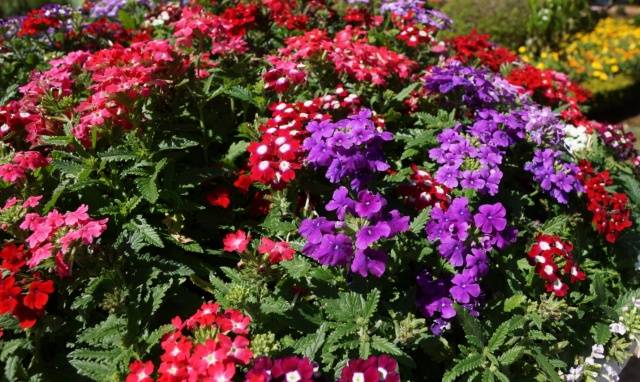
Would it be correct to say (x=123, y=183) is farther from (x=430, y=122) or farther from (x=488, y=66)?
(x=488, y=66)

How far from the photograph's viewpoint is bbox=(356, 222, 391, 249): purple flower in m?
1.90

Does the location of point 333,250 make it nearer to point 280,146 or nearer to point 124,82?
point 280,146

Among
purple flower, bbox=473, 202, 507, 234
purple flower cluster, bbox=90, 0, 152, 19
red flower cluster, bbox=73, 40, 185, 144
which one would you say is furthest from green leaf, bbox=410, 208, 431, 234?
purple flower cluster, bbox=90, 0, 152, 19

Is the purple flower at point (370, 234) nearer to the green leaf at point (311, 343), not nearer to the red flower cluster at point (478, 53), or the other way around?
the green leaf at point (311, 343)

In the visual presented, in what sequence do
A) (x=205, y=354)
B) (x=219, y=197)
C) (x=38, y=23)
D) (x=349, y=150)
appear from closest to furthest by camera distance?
(x=205, y=354) → (x=349, y=150) → (x=219, y=197) → (x=38, y=23)

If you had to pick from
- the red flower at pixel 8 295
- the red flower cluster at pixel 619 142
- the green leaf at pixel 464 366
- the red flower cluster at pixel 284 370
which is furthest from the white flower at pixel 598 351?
the red flower at pixel 8 295

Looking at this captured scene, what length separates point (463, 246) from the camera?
2.18m

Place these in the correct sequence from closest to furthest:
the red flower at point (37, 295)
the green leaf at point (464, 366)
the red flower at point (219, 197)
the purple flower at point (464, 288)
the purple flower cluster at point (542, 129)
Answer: the red flower at point (37, 295) → the green leaf at point (464, 366) → the purple flower at point (464, 288) → the red flower at point (219, 197) → the purple flower cluster at point (542, 129)

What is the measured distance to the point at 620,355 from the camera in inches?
102

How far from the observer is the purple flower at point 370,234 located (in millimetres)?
1901

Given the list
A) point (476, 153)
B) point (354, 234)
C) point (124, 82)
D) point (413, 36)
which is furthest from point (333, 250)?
point (413, 36)

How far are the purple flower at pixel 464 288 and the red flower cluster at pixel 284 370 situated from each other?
85 centimetres

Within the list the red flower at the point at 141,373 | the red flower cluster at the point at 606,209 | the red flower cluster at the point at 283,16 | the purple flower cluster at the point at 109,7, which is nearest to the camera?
the red flower at the point at 141,373

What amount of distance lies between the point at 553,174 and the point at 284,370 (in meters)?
1.94
